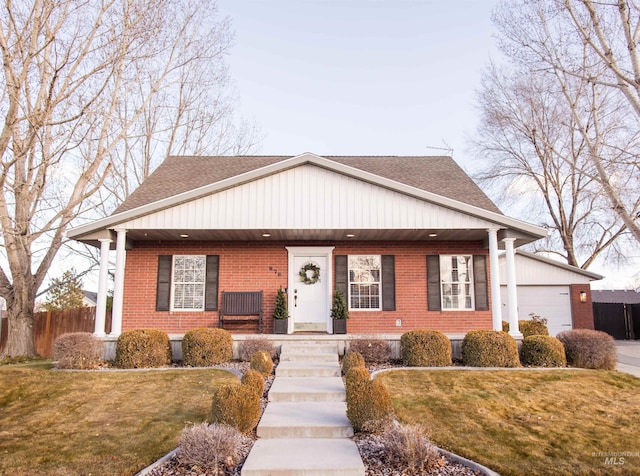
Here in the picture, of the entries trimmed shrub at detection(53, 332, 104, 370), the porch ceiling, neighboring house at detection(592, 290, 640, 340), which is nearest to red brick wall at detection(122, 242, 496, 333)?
the porch ceiling

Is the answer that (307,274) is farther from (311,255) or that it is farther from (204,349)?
(204,349)

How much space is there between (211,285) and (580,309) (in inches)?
523

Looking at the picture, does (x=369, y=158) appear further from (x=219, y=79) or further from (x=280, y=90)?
(x=219, y=79)

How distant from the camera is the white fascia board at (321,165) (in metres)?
10.0

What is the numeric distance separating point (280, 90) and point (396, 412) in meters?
12.3

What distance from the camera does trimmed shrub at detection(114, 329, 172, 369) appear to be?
28.7ft

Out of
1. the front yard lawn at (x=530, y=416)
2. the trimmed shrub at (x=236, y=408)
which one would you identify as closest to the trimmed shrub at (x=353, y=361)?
the front yard lawn at (x=530, y=416)

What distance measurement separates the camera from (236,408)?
5.12 metres

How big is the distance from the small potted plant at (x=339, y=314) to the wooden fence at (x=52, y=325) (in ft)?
29.3

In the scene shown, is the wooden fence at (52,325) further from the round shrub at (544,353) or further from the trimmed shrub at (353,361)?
the round shrub at (544,353)

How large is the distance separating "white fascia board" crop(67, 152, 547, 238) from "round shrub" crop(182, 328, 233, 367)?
3064mm

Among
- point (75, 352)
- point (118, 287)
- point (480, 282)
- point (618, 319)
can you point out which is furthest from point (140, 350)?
point (618, 319)

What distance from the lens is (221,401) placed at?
5.14 metres

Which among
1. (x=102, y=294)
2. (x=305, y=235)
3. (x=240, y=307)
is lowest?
(x=240, y=307)
